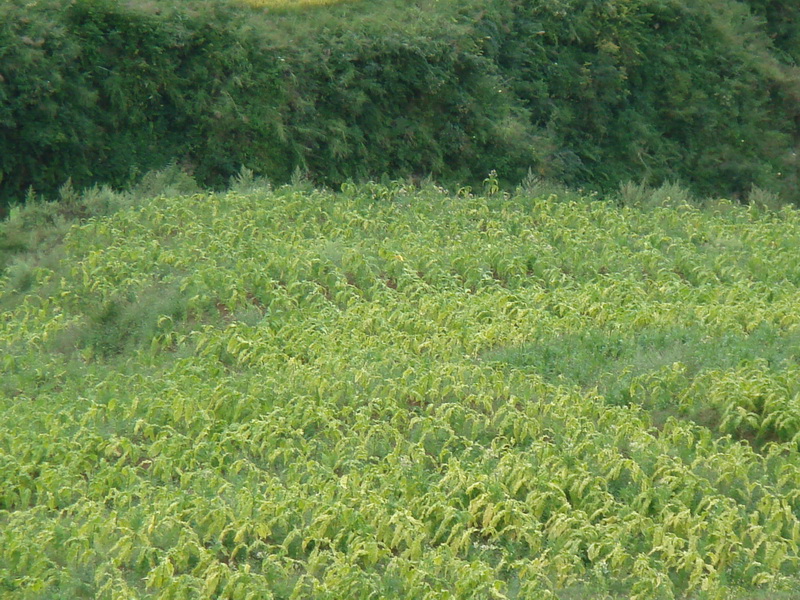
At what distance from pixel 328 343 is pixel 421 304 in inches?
55.7

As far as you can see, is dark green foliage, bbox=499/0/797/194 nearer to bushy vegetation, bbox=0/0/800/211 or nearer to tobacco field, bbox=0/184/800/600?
bushy vegetation, bbox=0/0/800/211

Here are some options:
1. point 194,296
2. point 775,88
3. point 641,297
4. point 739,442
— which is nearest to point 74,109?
point 194,296

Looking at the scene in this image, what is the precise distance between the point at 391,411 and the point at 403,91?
31.2 feet

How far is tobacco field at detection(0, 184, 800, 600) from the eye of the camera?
7.23 m

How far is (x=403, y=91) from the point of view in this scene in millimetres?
17562

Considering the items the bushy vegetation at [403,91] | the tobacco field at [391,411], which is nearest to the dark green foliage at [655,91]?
the bushy vegetation at [403,91]

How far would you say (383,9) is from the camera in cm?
1847

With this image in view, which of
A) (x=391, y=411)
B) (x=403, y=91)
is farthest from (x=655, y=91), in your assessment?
(x=391, y=411)

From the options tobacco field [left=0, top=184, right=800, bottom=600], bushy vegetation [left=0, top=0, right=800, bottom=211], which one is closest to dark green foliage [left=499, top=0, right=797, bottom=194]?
bushy vegetation [left=0, top=0, right=800, bottom=211]

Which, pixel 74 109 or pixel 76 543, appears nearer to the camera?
pixel 76 543

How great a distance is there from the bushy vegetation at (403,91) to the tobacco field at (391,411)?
83.5 inches

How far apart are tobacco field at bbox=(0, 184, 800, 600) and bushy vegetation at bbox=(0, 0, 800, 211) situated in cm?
212

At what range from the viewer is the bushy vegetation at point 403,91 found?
15.2 meters

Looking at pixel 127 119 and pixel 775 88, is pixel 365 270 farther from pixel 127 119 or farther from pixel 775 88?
pixel 775 88
